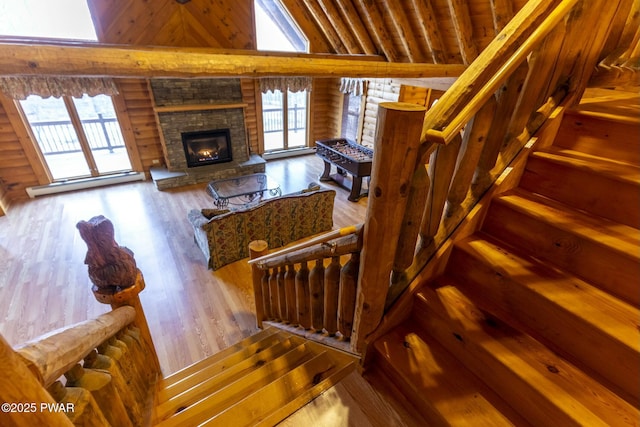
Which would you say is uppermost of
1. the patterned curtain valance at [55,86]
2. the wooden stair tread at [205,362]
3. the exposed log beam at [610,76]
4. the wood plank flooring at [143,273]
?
the exposed log beam at [610,76]

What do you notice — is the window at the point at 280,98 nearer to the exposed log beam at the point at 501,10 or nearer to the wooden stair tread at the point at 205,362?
the exposed log beam at the point at 501,10

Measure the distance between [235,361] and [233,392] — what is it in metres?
0.47

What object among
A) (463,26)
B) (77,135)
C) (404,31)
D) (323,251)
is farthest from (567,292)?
(77,135)

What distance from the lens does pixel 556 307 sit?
98 centimetres

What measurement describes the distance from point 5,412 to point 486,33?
4.91m

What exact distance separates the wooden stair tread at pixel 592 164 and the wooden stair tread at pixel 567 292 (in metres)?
0.46

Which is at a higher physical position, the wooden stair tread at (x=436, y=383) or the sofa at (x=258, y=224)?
the wooden stair tread at (x=436, y=383)

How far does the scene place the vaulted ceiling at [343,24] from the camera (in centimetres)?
357

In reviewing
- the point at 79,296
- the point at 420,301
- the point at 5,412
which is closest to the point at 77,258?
the point at 79,296

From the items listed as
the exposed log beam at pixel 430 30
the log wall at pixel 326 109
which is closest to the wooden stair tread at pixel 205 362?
the exposed log beam at pixel 430 30

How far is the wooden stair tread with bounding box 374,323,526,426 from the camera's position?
3.16 ft

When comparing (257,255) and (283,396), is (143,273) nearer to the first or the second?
(257,255)

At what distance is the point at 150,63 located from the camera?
2.49 m

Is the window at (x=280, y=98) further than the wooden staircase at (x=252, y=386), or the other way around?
the window at (x=280, y=98)
